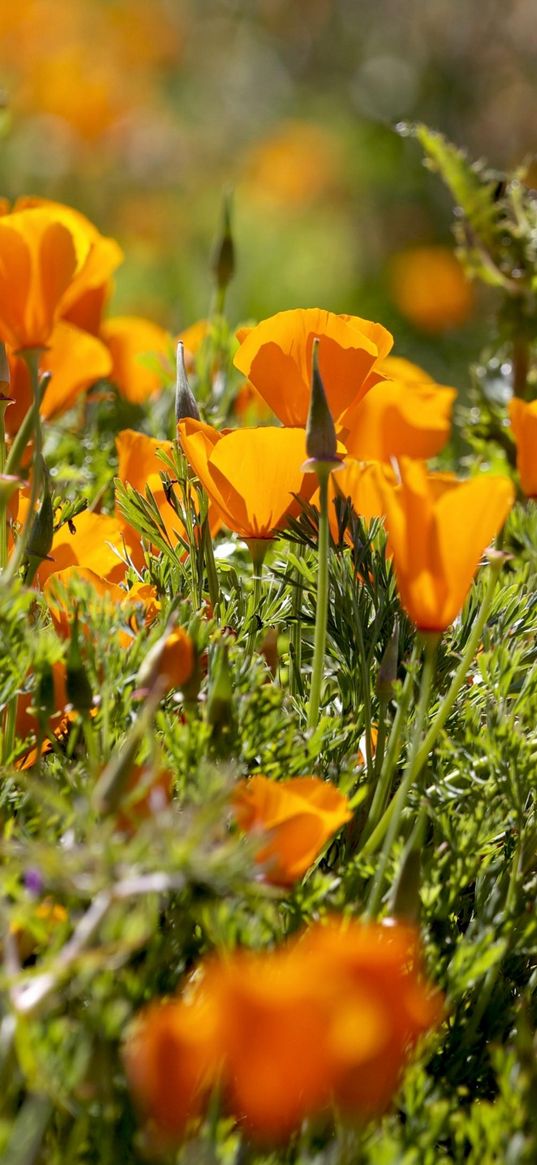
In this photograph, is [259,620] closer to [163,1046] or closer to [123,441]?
[123,441]

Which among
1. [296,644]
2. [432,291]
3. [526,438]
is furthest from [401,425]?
[432,291]

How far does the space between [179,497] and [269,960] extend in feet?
1.18

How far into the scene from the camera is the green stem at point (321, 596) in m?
0.66

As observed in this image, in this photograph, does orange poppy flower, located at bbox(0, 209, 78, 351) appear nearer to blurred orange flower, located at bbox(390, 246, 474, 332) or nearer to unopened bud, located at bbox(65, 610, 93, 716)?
unopened bud, located at bbox(65, 610, 93, 716)

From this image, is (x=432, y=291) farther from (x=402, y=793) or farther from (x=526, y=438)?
(x=402, y=793)

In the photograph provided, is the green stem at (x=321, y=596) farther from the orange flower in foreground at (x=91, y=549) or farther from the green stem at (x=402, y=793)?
the orange flower in foreground at (x=91, y=549)

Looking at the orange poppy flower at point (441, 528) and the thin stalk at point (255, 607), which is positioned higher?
the orange poppy flower at point (441, 528)

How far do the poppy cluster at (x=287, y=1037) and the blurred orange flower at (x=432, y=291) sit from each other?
126 inches

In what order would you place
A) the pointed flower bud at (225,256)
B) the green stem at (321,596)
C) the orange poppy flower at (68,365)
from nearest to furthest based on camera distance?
the green stem at (321,596), the orange poppy flower at (68,365), the pointed flower bud at (225,256)

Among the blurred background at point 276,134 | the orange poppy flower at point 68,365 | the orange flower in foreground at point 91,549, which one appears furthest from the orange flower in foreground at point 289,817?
the blurred background at point 276,134

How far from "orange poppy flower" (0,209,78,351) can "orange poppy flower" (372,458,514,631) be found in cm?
22

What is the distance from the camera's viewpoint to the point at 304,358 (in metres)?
0.73

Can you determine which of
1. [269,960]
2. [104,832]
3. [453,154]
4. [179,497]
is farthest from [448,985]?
[453,154]

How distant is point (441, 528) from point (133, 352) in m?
0.78
